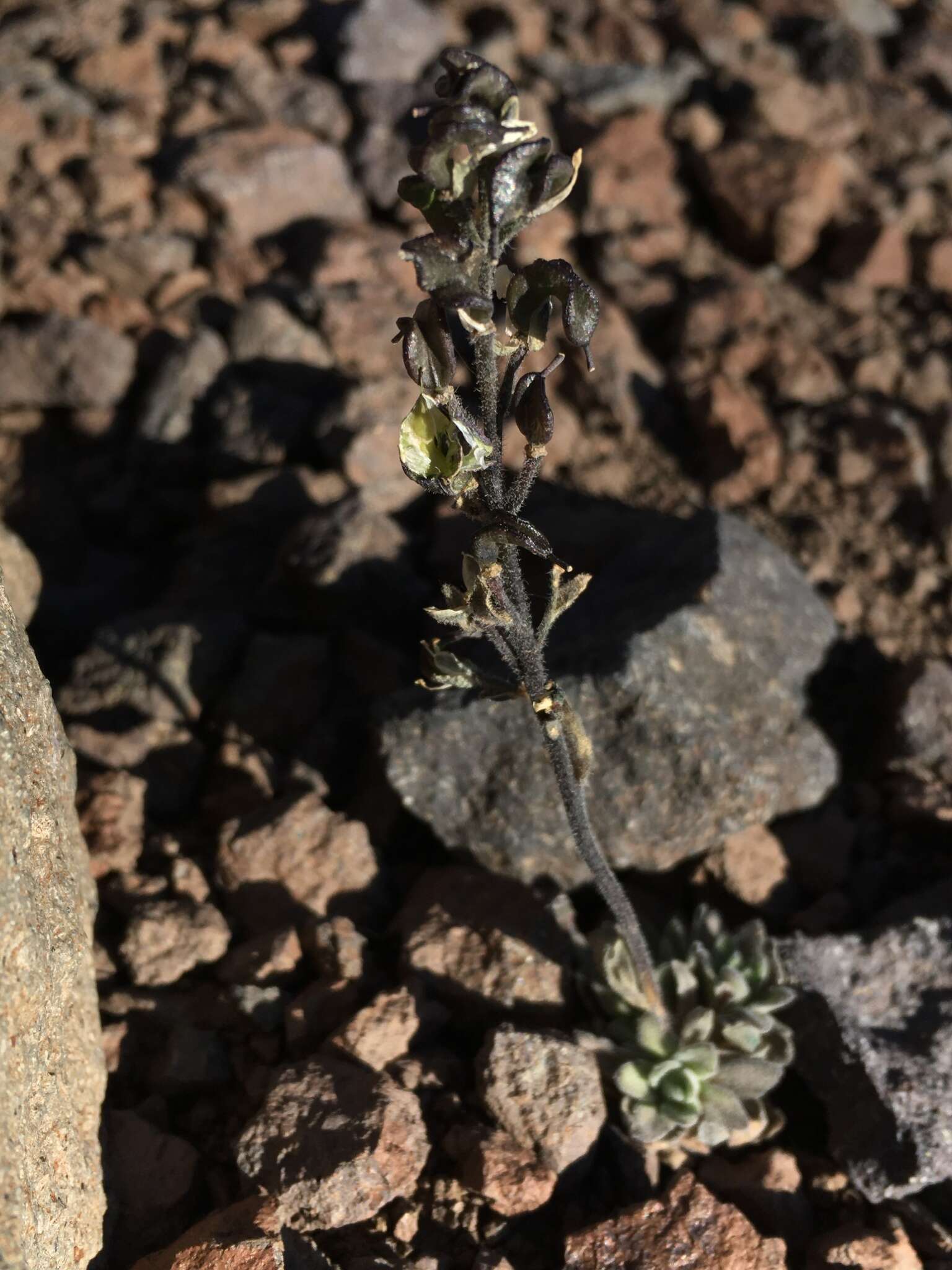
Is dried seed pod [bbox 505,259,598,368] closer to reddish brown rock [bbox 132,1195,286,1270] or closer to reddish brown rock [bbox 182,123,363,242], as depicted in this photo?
reddish brown rock [bbox 132,1195,286,1270]

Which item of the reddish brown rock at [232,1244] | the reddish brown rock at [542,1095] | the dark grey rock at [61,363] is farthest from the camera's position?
the dark grey rock at [61,363]

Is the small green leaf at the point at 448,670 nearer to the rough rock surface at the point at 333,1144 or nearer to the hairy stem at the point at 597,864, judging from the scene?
the hairy stem at the point at 597,864

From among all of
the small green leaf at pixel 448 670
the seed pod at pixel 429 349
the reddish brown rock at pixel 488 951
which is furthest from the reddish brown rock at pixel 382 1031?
the seed pod at pixel 429 349

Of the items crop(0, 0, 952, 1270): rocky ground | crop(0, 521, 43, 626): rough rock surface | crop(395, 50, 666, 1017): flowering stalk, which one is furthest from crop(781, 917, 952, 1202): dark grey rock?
crop(0, 521, 43, 626): rough rock surface

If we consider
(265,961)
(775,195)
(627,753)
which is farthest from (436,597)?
(775,195)

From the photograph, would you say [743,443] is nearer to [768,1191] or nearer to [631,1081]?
[631,1081]

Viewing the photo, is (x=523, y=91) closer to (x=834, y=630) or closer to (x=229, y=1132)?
(x=834, y=630)
